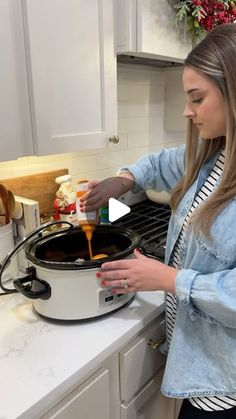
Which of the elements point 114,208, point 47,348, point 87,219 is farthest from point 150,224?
point 47,348

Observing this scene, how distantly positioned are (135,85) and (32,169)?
2.43ft

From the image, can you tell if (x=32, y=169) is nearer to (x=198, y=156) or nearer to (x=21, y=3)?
(x=21, y=3)

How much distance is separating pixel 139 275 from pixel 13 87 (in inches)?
22.6

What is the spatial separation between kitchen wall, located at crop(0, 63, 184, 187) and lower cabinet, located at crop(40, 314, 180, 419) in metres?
0.77

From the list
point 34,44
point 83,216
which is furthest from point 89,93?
point 83,216

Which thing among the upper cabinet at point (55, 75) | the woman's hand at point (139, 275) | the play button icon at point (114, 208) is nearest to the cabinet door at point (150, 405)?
the woman's hand at point (139, 275)

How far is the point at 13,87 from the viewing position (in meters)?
0.88

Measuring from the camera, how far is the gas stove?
1.18 m

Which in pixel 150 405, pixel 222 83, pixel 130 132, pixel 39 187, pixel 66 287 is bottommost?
pixel 150 405

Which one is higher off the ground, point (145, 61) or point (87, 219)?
point (145, 61)

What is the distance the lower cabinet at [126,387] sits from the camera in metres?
0.74

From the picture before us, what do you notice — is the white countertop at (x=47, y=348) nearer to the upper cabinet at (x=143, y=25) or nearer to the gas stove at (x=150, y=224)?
the gas stove at (x=150, y=224)

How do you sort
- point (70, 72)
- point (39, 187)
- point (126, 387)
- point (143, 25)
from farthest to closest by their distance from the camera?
point (39, 187), point (143, 25), point (70, 72), point (126, 387)

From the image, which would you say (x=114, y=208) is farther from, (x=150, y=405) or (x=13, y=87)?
(x=150, y=405)
